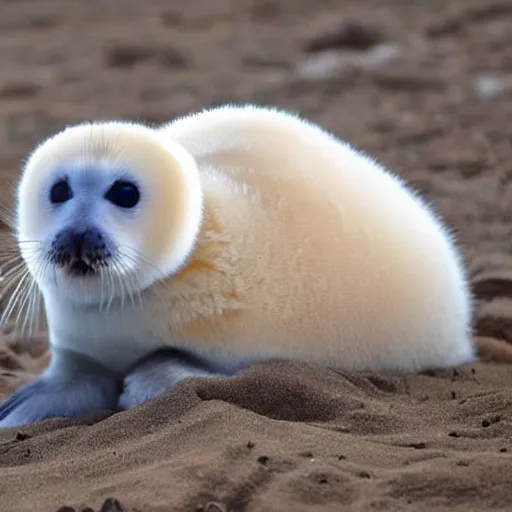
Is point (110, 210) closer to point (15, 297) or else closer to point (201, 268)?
point (201, 268)

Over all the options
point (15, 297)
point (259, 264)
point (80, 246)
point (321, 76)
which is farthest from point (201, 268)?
point (321, 76)

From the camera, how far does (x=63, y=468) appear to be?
3.25 metres

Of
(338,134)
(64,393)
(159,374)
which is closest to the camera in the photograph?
(159,374)

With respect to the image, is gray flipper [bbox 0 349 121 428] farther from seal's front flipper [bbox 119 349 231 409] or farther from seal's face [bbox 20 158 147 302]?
seal's face [bbox 20 158 147 302]

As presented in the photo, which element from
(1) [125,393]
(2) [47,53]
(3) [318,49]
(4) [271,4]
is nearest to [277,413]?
(1) [125,393]

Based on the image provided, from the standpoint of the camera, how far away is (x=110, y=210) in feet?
13.5

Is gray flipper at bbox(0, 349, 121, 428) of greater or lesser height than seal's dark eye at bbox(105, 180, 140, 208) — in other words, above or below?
below

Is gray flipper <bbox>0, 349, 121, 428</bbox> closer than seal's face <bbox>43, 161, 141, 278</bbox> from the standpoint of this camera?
No

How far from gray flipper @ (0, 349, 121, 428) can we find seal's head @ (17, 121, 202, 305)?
27 cm

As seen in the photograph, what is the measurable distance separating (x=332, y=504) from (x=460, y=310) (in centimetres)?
198

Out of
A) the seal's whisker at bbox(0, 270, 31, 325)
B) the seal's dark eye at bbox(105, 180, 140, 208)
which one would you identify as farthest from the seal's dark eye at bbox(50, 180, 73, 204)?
the seal's whisker at bbox(0, 270, 31, 325)

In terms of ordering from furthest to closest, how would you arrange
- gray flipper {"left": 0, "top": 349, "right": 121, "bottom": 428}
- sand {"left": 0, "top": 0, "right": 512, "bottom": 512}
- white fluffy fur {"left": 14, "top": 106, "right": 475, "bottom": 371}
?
white fluffy fur {"left": 14, "top": 106, "right": 475, "bottom": 371} → gray flipper {"left": 0, "top": 349, "right": 121, "bottom": 428} → sand {"left": 0, "top": 0, "right": 512, "bottom": 512}

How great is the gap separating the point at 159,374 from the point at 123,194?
0.55 m

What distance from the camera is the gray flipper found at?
13.5 feet
